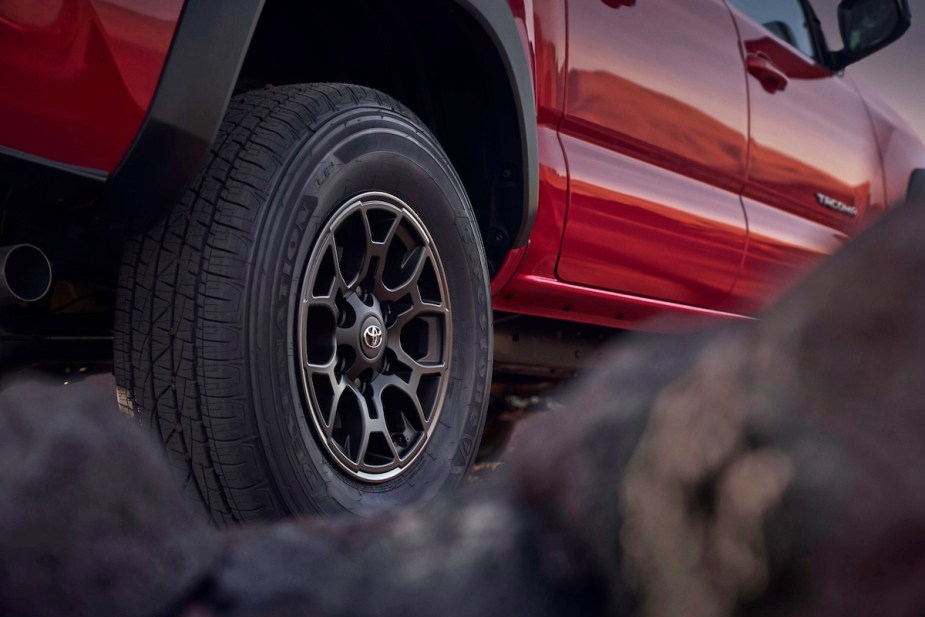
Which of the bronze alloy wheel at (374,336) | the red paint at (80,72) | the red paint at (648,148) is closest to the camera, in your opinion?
the red paint at (80,72)

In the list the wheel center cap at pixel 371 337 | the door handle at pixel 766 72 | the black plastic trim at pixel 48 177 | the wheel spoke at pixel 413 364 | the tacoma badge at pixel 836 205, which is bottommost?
the wheel spoke at pixel 413 364

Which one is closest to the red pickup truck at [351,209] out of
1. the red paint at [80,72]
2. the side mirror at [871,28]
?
Result: the red paint at [80,72]

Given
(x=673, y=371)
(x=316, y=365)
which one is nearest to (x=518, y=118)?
(x=316, y=365)

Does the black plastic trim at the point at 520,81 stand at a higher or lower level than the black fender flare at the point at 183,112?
higher

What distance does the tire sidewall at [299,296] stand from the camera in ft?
5.30

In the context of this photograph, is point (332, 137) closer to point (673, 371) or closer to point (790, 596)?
point (673, 371)

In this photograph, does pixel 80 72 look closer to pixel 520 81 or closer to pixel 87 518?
pixel 87 518

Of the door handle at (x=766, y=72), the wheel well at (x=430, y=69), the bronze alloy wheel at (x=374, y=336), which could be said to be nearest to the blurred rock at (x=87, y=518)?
the bronze alloy wheel at (x=374, y=336)

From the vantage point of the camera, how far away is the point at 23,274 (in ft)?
5.14

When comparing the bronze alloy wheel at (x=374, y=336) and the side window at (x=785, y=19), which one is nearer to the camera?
the bronze alloy wheel at (x=374, y=336)

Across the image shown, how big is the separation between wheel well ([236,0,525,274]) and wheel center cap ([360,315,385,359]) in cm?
63

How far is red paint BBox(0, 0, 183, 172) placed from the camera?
130cm

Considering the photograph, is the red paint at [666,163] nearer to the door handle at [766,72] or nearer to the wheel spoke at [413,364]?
the door handle at [766,72]

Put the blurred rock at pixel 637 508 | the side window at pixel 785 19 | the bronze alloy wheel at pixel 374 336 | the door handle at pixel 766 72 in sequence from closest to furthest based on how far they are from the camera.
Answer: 1. the blurred rock at pixel 637 508
2. the bronze alloy wheel at pixel 374 336
3. the door handle at pixel 766 72
4. the side window at pixel 785 19
